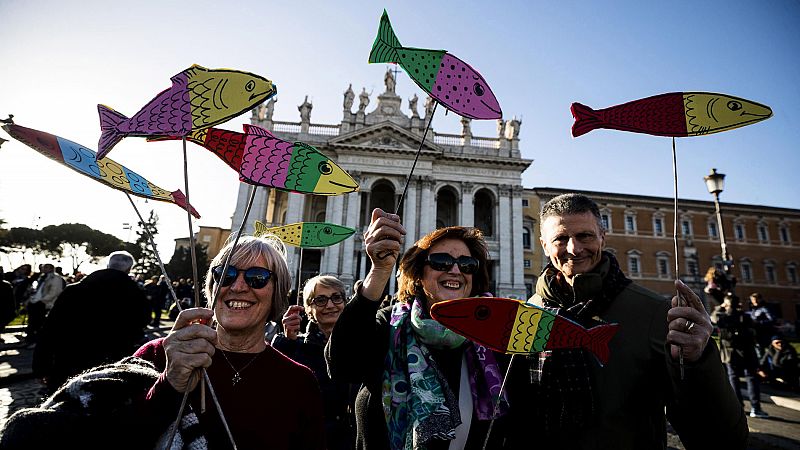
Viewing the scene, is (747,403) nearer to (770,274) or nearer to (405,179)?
(405,179)

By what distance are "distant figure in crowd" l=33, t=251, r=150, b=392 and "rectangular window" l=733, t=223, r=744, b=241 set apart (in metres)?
50.7

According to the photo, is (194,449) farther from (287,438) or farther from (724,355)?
(724,355)

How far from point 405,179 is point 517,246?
9.59 meters

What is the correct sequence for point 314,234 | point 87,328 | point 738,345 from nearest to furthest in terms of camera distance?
point 314,234
point 87,328
point 738,345

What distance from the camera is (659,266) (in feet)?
118

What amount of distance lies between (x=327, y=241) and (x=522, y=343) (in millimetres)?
1778

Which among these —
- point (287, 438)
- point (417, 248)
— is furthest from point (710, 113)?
point (287, 438)

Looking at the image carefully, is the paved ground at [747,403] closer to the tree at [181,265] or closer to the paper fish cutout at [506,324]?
the paper fish cutout at [506,324]

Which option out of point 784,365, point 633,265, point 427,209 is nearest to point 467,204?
point 427,209

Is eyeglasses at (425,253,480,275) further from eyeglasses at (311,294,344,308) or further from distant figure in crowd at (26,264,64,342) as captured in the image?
distant figure in crowd at (26,264,64,342)

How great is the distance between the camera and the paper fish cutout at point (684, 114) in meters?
1.61

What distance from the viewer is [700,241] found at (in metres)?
37.2

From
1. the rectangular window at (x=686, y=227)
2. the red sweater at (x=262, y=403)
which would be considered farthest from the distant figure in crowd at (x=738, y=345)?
the rectangular window at (x=686, y=227)

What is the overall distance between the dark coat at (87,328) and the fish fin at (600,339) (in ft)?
13.0
